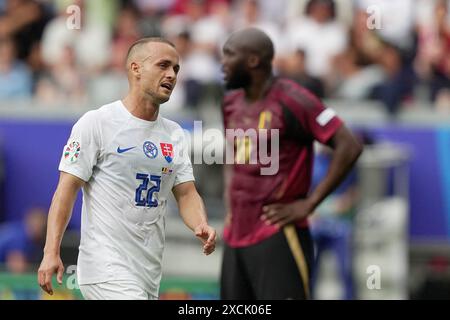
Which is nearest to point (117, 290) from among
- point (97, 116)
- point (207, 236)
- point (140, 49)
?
point (207, 236)

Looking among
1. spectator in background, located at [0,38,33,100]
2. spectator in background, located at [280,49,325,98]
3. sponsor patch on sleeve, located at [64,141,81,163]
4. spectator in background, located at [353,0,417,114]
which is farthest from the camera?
spectator in background, located at [0,38,33,100]

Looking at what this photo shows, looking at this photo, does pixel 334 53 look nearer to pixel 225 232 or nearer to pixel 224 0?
pixel 224 0

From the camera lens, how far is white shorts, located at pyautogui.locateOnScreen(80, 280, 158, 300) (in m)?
7.12

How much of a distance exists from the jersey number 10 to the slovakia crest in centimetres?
14

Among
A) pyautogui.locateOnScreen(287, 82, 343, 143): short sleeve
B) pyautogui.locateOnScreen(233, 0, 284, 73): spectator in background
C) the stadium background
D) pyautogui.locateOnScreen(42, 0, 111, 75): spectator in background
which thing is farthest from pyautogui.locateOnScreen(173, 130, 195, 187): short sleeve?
pyautogui.locateOnScreen(42, 0, 111, 75): spectator in background

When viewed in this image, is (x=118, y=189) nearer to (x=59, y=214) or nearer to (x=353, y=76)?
(x=59, y=214)

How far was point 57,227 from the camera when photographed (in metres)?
6.98

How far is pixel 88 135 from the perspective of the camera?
23.4 ft

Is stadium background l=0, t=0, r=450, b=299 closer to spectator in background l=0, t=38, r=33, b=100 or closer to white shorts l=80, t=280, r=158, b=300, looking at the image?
spectator in background l=0, t=38, r=33, b=100

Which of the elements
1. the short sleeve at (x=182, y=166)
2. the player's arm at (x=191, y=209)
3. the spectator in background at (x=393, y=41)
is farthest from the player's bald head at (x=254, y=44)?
the spectator in background at (x=393, y=41)

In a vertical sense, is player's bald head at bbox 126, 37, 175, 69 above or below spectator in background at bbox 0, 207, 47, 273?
below

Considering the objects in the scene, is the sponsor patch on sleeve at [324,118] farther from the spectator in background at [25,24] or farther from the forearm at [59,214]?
the spectator in background at [25,24]

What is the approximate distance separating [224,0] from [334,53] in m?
2.17
